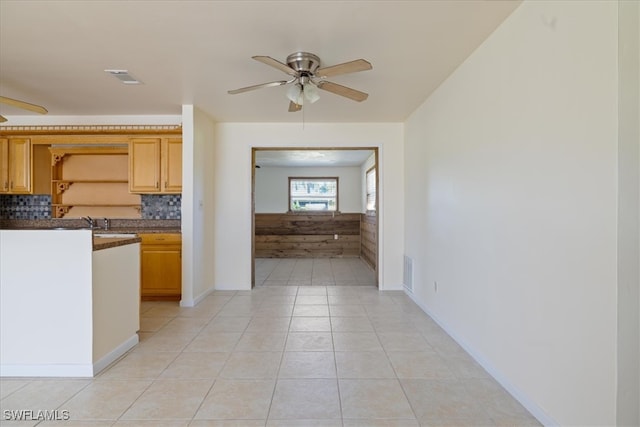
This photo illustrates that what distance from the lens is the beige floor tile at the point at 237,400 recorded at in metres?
1.92

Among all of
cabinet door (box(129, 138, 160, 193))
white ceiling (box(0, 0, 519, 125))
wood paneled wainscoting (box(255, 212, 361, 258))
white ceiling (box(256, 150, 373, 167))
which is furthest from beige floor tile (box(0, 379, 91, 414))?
wood paneled wainscoting (box(255, 212, 361, 258))

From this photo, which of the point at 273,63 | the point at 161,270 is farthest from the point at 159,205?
the point at 273,63

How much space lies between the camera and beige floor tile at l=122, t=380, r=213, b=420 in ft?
6.26

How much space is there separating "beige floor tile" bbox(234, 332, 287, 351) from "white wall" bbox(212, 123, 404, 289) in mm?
1822

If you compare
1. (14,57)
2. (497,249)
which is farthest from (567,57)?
(14,57)

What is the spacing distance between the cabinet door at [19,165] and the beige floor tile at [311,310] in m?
3.78

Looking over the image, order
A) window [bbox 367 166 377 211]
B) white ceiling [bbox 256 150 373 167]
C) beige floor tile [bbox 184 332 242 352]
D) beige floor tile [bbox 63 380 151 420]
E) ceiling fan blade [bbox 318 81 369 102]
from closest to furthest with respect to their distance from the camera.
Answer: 1. beige floor tile [bbox 63 380 151 420]
2. ceiling fan blade [bbox 318 81 369 102]
3. beige floor tile [bbox 184 332 242 352]
4. white ceiling [bbox 256 150 373 167]
5. window [bbox 367 166 377 211]

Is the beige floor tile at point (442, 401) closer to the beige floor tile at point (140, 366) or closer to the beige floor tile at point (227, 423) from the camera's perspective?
the beige floor tile at point (227, 423)

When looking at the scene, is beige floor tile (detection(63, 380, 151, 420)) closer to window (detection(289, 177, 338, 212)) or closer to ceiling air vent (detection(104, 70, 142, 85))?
ceiling air vent (detection(104, 70, 142, 85))

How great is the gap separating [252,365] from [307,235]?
5.91 metres

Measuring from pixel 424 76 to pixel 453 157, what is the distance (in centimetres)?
80

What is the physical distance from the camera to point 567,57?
1639mm

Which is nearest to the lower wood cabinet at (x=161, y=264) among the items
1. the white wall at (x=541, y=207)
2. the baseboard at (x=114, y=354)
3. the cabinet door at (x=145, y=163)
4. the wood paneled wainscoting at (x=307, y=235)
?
the cabinet door at (x=145, y=163)

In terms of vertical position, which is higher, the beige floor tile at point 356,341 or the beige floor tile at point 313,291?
the beige floor tile at point 356,341
